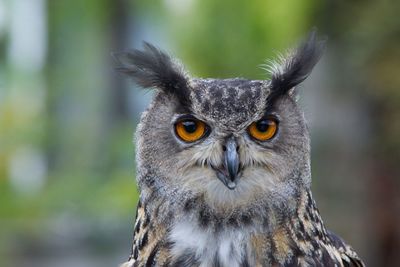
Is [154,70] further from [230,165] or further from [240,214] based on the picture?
[240,214]

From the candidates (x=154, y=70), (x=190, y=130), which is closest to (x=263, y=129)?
(x=190, y=130)

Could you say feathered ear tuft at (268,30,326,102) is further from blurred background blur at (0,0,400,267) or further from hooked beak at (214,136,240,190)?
blurred background blur at (0,0,400,267)

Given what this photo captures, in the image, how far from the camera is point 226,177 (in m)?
2.86

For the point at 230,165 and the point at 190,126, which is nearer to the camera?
the point at 230,165

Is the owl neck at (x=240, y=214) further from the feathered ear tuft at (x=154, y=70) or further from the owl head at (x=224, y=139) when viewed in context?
the feathered ear tuft at (x=154, y=70)

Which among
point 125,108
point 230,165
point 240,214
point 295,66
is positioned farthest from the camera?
point 125,108

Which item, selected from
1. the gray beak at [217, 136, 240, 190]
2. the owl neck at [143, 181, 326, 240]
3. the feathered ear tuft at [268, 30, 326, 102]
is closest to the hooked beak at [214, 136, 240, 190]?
the gray beak at [217, 136, 240, 190]

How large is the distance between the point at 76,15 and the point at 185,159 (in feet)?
24.8

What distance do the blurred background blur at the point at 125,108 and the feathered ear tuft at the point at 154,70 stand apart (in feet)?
11.0

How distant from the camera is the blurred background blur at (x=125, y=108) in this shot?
293 inches

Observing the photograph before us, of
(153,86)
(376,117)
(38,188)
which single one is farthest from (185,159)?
(376,117)

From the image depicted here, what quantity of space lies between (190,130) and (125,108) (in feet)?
26.8

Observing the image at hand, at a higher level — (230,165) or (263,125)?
→ (263,125)

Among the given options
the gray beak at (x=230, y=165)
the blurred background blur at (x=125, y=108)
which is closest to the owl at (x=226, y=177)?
the gray beak at (x=230, y=165)
